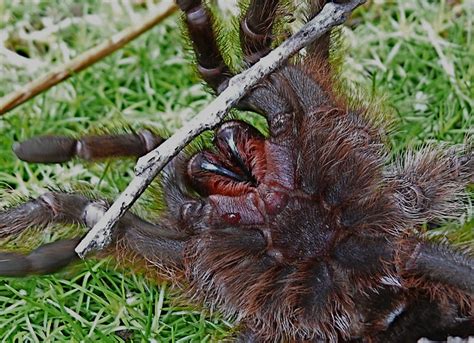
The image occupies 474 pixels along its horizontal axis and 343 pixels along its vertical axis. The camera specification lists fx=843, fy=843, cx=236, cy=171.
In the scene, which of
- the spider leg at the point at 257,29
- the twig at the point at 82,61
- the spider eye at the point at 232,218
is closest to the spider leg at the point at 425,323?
the spider eye at the point at 232,218

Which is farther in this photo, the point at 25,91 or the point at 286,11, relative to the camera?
the point at 25,91

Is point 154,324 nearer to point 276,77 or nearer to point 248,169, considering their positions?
point 248,169

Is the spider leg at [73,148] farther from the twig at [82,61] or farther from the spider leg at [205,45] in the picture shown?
the twig at [82,61]

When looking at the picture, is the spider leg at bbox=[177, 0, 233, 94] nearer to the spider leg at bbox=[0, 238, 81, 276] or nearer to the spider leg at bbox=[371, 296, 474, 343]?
the spider leg at bbox=[0, 238, 81, 276]

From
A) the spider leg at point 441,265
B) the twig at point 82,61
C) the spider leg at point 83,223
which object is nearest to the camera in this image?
the spider leg at point 441,265

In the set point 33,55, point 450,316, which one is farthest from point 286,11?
point 33,55

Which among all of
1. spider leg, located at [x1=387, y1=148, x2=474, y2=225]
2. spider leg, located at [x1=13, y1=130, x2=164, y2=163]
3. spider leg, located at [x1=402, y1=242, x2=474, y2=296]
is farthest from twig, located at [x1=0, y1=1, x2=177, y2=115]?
spider leg, located at [x1=402, y1=242, x2=474, y2=296]

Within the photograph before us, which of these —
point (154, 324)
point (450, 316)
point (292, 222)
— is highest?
point (292, 222)
